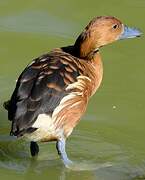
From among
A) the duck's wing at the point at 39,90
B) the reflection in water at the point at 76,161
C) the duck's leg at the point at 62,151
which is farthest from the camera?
the reflection in water at the point at 76,161

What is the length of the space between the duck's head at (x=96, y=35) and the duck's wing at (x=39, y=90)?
31 cm

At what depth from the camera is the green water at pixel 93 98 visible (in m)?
8.25

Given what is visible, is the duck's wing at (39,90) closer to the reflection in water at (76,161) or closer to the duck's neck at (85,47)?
the duck's neck at (85,47)

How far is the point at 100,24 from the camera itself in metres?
8.23

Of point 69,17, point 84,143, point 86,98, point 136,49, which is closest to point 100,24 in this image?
point 86,98

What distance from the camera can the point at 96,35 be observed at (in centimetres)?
822

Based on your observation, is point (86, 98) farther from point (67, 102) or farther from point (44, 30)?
point (44, 30)

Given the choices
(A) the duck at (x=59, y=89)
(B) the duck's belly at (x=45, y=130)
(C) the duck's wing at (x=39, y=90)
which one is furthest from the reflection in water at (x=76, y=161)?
(C) the duck's wing at (x=39, y=90)

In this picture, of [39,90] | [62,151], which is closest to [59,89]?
[39,90]

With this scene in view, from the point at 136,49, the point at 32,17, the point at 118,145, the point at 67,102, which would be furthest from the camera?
the point at 32,17

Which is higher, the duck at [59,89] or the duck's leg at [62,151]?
the duck at [59,89]

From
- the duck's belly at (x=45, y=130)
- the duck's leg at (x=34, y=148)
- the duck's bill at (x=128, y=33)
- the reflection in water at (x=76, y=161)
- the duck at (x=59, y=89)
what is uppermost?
the duck's bill at (x=128, y=33)

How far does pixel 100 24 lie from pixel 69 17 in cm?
303

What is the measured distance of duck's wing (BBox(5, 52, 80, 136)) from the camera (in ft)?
24.8
